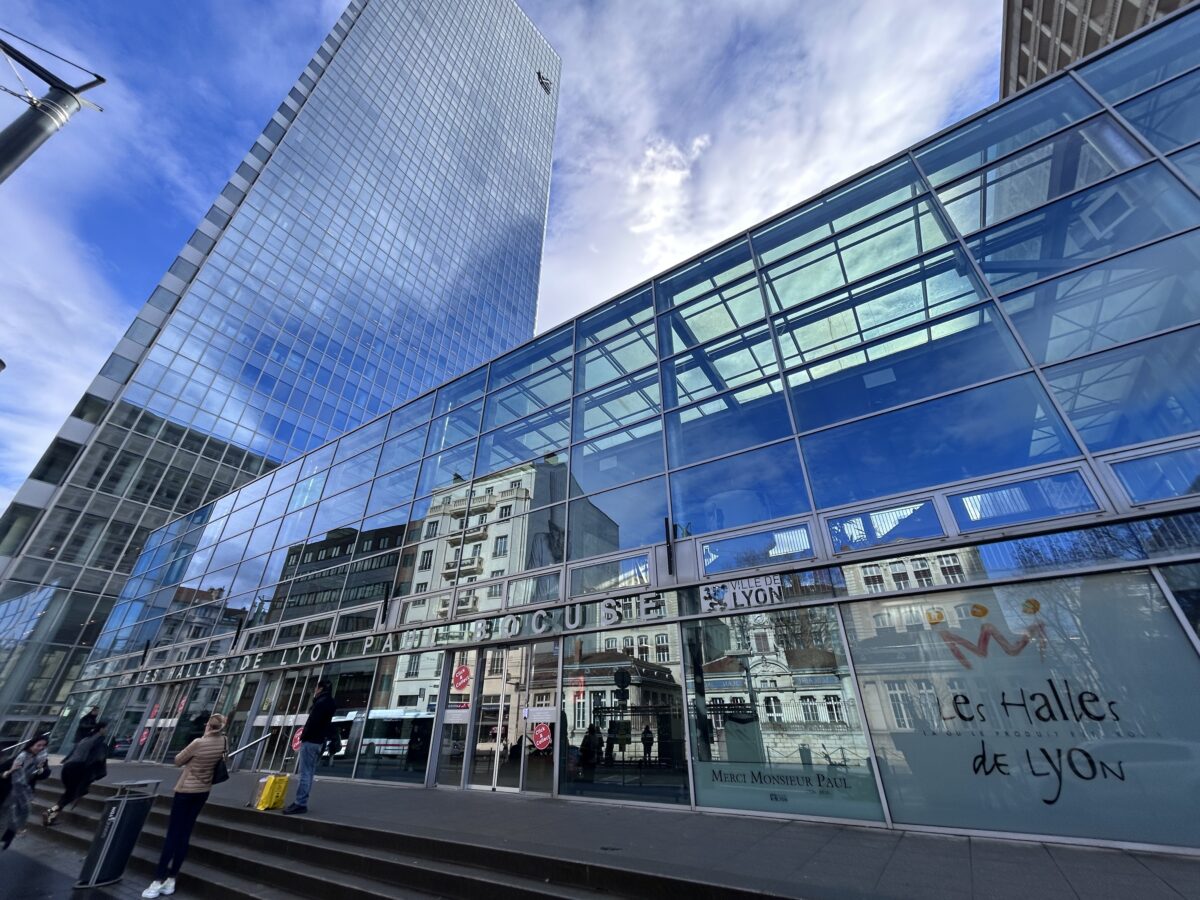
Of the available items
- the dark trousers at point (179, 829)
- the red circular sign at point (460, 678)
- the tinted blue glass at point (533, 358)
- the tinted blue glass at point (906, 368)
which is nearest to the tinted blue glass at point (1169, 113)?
the tinted blue glass at point (906, 368)

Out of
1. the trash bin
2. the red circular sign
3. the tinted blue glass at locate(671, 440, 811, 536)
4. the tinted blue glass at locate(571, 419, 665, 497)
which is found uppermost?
the tinted blue glass at locate(571, 419, 665, 497)

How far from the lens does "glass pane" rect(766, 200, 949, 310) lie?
1026 cm

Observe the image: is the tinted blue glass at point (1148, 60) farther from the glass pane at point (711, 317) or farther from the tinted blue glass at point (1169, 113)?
the glass pane at point (711, 317)

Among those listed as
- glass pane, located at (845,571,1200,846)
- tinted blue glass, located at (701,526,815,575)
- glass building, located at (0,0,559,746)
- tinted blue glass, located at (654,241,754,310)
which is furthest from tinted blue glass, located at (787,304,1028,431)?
glass building, located at (0,0,559,746)

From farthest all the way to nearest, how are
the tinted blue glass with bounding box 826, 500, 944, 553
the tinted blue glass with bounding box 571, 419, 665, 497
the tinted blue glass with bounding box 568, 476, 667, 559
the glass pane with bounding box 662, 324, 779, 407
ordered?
the tinted blue glass with bounding box 571, 419, 665, 497 → the glass pane with bounding box 662, 324, 779, 407 → the tinted blue glass with bounding box 568, 476, 667, 559 → the tinted blue glass with bounding box 826, 500, 944, 553

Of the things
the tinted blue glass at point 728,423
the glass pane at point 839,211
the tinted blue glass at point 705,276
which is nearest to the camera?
the tinted blue glass at point 728,423

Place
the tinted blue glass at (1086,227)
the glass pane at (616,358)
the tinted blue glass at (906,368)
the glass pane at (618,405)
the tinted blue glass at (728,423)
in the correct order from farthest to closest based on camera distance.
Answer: the glass pane at (616,358) < the glass pane at (618,405) < the tinted blue glass at (728,423) < the tinted blue glass at (906,368) < the tinted blue glass at (1086,227)

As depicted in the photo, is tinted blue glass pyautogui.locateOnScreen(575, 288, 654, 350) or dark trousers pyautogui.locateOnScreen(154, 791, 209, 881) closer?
dark trousers pyautogui.locateOnScreen(154, 791, 209, 881)

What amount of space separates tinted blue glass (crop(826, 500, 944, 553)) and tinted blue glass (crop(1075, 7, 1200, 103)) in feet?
30.9

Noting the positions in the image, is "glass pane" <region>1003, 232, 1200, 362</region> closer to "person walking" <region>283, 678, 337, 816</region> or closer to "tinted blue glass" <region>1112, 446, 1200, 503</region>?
"tinted blue glass" <region>1112, 446, 1200, 503</region>

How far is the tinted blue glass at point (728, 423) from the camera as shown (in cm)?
1000

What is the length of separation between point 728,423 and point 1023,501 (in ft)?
16.7

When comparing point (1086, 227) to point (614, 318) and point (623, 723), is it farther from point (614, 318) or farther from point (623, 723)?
point (623, 723)

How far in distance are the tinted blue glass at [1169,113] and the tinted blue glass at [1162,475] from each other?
6.04 metres
